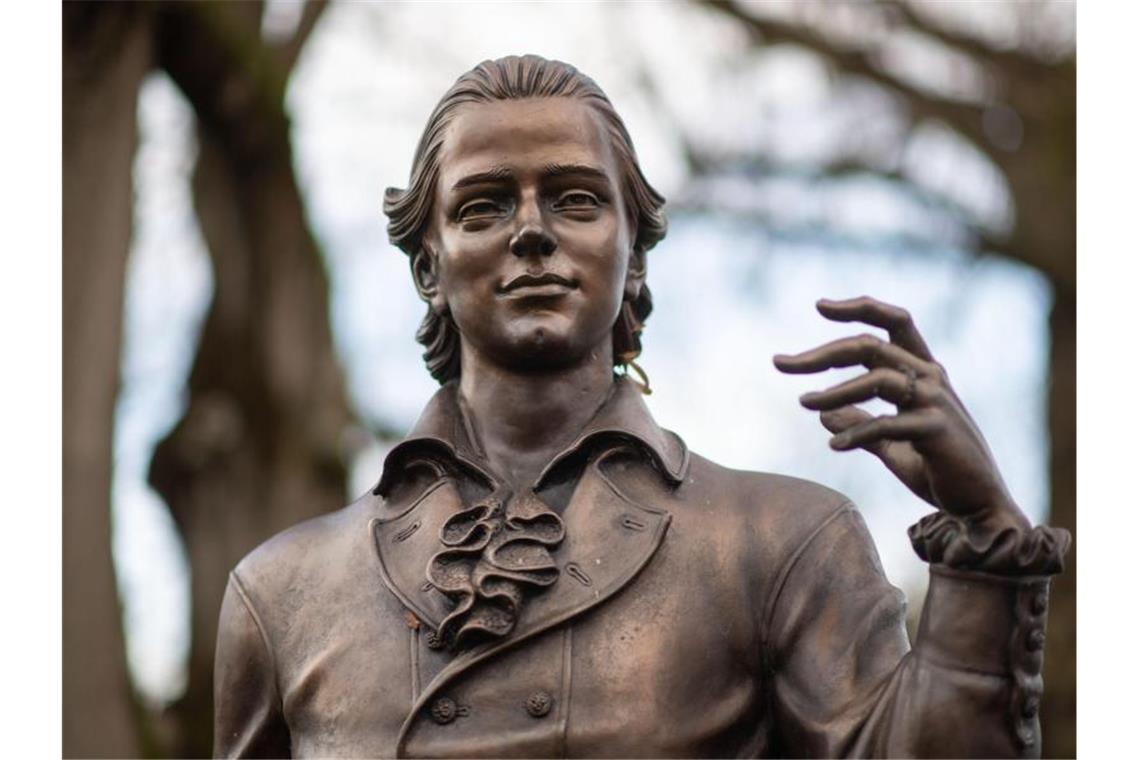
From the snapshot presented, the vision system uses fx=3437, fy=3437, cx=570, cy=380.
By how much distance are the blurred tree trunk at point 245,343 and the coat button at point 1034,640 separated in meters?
6.86

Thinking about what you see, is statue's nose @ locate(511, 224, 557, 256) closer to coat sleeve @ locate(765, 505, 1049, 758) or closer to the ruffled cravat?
the ruffled cravat

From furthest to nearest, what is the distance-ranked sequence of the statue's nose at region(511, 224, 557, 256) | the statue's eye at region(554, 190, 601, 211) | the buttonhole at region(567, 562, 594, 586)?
the statue's eye at region(554, 190, 601, 211)
the statue's nose at region(511, 224, 557, 256)
the buttonhole at region(567, 562, 594, 586)

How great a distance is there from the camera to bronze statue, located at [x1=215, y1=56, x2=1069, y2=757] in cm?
721

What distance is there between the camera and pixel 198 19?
14227 millimetres

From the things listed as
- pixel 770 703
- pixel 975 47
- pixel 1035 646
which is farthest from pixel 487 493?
pixel 975 47

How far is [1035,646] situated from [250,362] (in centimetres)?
796

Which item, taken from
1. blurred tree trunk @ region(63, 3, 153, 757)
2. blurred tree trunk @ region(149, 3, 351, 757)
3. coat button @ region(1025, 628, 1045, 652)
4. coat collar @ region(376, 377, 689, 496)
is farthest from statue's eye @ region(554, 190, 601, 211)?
blurred tree trunk @ region(149, 3, 351, 757)

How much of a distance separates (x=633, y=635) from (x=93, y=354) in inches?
239

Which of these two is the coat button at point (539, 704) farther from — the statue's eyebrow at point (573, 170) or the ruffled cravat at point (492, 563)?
the statue's eyebrow at point (573, 170)

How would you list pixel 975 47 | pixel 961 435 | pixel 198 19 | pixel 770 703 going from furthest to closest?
pixel 975 47 < pixel 198 19 < pixel 770 703 < pixel 961 435

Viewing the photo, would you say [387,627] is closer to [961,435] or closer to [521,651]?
[521,651]

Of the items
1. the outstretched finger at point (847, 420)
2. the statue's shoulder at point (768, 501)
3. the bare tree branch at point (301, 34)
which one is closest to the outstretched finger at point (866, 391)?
the outstretched finger at point (847, 420)

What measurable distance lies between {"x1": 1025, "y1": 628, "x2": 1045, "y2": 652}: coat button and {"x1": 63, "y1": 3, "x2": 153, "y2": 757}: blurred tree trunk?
620 cm

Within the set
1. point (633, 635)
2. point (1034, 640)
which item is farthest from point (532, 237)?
point (1034, 640)
